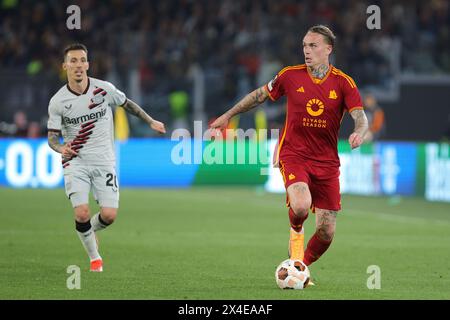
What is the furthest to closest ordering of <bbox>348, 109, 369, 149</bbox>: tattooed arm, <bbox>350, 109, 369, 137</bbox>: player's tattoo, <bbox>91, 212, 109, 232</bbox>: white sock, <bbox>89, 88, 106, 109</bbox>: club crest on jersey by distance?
<bbox>91, 212, 109, 232</bbox>: white sock
<bbox>89, 88, 106, 109</bbox>: club crest on jersey
<bbox>350, 109, 369, 137</bbox>: player's tattoo
<bbox>348, 109, 369, 149</bbox>: tattooed arm

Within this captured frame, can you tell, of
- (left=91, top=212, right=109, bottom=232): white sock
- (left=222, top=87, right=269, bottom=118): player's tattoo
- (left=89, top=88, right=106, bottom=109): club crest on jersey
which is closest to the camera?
(left=222, top=87, right=269, bottom=118): player's tattoo

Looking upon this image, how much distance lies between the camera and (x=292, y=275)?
10.1m

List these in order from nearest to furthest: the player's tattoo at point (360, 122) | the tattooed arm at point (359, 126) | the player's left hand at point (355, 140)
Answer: the player's left hand at point (355, 140)
the tattooed arm at point (359, 126)
the player's tattoo at point (360, 122)

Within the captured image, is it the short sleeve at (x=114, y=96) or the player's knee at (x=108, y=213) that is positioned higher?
the short sleeve at (x=114, y=96)

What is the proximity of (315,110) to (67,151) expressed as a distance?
2.54 m

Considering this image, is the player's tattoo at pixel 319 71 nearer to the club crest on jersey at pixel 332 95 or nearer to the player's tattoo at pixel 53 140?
the club crest on jersey at pixel 332 95

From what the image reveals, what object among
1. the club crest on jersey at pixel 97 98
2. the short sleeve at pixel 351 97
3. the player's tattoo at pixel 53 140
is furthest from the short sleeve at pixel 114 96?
the short sleeve at pixel 351 97

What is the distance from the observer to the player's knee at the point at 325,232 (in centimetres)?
1070

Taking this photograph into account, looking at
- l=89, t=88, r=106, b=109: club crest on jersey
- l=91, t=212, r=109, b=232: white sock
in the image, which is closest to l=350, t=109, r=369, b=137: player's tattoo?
l=89, t=88, r=106, b=109: club crest on jersey

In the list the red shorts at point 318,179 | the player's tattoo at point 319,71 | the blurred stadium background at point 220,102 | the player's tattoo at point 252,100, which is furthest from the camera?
the blurred stadium background at point 220,102

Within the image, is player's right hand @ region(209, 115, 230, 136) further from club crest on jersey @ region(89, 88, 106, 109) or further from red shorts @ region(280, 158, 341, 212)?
club crest on jersey @ region(89, 88, 106, 109)

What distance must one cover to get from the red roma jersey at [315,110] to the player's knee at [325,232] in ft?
1.95

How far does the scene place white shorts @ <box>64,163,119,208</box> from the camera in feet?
38.1

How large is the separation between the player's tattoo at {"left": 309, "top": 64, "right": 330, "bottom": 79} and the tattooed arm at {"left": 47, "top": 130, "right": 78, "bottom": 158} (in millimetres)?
2554
